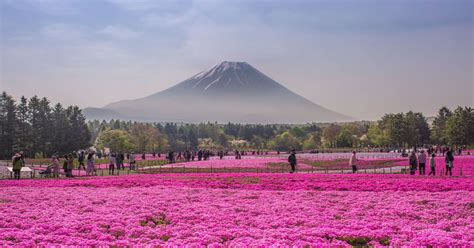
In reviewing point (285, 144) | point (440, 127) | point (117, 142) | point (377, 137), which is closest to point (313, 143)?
point (285, 144)

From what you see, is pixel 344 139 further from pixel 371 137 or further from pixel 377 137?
pixel 377 137

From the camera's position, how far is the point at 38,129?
99.0m

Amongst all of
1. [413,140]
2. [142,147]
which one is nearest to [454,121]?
[413,140]

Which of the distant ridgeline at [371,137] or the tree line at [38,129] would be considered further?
the distant ridgeline at [371,137]

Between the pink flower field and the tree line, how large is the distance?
2923 inches

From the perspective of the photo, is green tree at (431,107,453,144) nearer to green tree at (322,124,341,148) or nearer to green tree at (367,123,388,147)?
green tree at (367,123,388,147)

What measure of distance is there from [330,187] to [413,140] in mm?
107302

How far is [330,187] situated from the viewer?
25609mm

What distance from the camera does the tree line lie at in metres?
91.8

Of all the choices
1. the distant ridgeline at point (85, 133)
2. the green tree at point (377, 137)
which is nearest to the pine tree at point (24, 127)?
the distant ridgeline at point (85, 133)

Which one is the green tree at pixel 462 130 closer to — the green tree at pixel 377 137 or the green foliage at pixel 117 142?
the green tree at pixel 377 137

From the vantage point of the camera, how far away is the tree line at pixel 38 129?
301ft

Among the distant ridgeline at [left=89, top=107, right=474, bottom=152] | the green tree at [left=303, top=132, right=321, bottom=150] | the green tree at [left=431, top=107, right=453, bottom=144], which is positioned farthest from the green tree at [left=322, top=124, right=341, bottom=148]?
the green tree at [left=431, top=107, right=453, bottom=144]

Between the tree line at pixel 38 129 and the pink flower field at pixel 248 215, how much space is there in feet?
244
